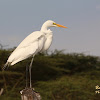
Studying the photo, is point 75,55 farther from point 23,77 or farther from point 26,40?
point 26,40

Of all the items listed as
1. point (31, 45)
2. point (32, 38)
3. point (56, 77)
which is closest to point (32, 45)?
point (31, 45)

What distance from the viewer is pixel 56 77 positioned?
12.1 m

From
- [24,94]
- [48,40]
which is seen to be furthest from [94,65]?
Answer: [24,94]

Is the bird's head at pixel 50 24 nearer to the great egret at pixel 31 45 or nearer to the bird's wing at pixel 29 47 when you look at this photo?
the great egret at pixel 31 45

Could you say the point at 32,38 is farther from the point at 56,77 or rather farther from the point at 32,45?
the point at 56,77

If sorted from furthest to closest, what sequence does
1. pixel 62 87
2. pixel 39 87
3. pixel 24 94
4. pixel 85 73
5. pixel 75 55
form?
1. pixel 75 55
2. pixel 85 73
3. pixel 39 87
4. pixel 62 87
5. pixel 24 94

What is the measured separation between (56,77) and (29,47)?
7.33 meters

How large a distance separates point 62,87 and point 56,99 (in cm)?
55

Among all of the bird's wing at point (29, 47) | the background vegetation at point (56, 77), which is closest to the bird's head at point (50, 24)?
the bird's wing at point (29, 47)

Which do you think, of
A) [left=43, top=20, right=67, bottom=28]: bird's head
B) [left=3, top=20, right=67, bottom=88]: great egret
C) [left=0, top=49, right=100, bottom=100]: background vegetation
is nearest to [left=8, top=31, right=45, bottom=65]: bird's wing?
[left=3, top=20, right=67, bottom=88]: great egret

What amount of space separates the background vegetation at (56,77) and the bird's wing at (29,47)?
2988 mm

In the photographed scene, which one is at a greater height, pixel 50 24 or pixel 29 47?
pixel 50 24

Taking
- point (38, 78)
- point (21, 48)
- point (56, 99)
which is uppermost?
point (21, 48)

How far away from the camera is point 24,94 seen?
4.23m
